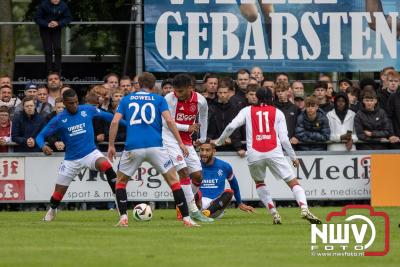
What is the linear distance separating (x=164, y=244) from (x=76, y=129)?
5204 mm

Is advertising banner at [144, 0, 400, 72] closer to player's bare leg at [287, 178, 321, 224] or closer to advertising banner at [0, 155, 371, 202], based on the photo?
advertising banner at [0, 155, 371, 202]

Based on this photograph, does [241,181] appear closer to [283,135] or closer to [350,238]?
[283,135]

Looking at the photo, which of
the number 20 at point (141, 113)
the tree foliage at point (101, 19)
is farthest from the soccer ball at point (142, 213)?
the tree foliage at point (101, 19)

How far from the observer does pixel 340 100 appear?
79.1ft

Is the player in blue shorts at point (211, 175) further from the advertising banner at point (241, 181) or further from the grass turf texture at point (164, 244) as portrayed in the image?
the advertising banner at point (241, 181)

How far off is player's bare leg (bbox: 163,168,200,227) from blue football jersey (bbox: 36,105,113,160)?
8.11 feet

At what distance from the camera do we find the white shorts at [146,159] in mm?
18344

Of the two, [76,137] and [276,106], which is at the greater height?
[276,106]

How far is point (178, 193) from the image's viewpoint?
18.5 metres

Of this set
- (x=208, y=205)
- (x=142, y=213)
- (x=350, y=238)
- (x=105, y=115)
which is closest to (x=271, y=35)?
(x=208, y=205)

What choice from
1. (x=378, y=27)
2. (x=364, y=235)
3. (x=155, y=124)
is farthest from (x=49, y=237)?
(x=378, y=27)

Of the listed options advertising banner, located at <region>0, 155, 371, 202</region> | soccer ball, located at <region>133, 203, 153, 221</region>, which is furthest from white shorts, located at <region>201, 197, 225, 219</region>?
advertising banner, located at <region>0, 155, 371, 202</region>

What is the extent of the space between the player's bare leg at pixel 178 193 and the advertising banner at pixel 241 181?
Answer: 5741 millimetres

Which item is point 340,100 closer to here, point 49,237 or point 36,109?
point 36,109
